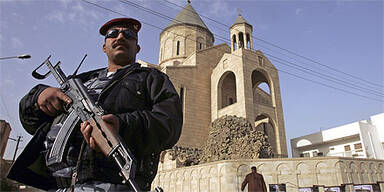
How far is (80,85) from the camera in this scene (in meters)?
1.51

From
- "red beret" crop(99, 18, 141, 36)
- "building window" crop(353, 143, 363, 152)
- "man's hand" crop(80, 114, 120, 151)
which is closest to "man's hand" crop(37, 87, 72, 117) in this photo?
"man's hand" crop(80, 114, 120, 151)

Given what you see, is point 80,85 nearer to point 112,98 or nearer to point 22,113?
point 112,98

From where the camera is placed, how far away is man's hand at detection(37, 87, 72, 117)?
1479 millimetres

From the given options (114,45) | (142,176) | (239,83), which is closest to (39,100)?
(114,45)

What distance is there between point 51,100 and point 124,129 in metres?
0.61

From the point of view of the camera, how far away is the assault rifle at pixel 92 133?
1184 mm

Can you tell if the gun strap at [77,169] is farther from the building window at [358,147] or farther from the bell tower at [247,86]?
the building window at [358,147]

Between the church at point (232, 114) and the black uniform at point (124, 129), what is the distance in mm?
7454

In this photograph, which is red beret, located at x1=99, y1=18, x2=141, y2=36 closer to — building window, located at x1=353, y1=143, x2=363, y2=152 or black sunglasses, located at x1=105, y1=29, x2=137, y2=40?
black sunglasses, located at x1=105, y1=29, x2=137, y2=40

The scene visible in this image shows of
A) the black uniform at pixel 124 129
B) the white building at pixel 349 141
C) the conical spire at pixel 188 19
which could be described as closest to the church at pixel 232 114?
the conical spire at pixel 188 19

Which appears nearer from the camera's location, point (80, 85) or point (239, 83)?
point (80, 85)

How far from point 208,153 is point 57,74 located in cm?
1336

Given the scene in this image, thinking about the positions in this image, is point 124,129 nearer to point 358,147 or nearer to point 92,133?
point 92,133

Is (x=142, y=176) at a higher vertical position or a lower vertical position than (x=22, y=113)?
lower
